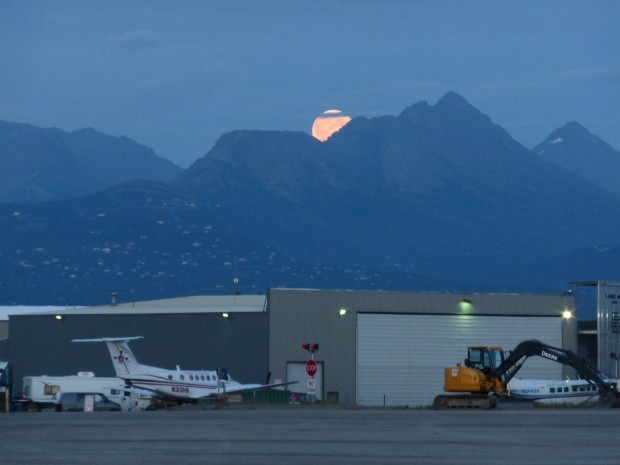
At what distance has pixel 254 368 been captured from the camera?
2739 inches

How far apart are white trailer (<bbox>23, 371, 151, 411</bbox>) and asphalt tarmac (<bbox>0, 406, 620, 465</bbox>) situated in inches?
797

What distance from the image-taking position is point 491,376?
54.8 metres

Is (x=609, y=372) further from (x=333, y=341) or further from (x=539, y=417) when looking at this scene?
(x=539, y=417)

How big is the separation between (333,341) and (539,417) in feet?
90.9

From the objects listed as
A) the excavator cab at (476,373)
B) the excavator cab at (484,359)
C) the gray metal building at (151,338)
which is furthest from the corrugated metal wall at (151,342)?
the excavator cab at (476,373)

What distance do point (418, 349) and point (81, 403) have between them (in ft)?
70.2

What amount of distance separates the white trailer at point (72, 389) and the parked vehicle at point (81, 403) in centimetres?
272

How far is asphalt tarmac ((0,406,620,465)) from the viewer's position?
2603 cm

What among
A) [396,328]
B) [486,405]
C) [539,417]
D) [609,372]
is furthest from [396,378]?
[539,417]

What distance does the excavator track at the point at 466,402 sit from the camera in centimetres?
5253

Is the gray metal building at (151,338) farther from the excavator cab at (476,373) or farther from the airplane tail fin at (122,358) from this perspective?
the excavator cab at (476,373)

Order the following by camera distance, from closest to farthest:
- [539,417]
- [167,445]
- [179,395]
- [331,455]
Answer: [331,455] → [167,445] → [539,417] → [179,395]

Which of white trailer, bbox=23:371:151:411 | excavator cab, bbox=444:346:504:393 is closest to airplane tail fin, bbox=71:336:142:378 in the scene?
white trailer, bbox=23:371:151:411

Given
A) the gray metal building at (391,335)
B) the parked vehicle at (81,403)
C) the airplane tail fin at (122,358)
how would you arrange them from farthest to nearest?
1. the gray metal building at (391,335)
2. the airplane tail fin at (122,358)
3. the parked vehicle at (81,403)
